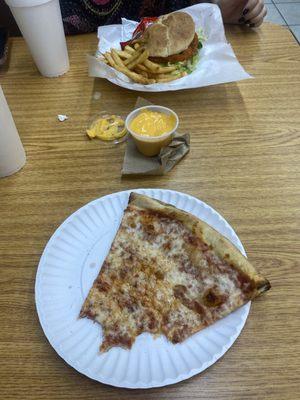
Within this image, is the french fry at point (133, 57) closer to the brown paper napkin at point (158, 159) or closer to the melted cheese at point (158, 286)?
the brown paper napkin at point (158, 159)

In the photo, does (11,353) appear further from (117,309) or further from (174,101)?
(174,101)

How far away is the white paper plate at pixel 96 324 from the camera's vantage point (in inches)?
28.2

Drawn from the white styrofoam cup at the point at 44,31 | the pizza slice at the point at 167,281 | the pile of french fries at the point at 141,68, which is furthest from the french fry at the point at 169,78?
the pizza slice at the point at 167,281

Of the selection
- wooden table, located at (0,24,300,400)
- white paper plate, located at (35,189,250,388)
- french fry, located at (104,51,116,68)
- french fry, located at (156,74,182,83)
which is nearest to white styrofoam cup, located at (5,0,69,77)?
wooden table, located at (0,24,300,400)

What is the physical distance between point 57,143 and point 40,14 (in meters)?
0.51

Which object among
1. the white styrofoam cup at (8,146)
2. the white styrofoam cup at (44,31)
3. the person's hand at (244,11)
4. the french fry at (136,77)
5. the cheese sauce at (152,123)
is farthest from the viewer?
the person's hand at (244,11)

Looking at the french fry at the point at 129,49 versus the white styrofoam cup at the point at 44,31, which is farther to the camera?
the french fry at the point at 129,49

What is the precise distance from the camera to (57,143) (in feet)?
4.21

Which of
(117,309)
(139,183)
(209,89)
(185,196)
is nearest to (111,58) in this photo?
(209,89)

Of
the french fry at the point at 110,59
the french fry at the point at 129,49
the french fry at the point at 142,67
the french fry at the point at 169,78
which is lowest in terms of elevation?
the french fry at the point at 169,78

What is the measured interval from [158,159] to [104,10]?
1097mm

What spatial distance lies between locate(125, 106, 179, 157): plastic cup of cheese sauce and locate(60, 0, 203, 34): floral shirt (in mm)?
865

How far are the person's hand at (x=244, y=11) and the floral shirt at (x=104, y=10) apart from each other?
0.25m

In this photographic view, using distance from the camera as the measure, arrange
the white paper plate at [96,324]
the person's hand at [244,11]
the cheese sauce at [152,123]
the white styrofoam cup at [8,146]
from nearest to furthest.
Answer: the white paper plate at [96,324] < the white styrofoam cup at [8,146] < the cheese sauce at [152,123] < the person's hand at [244,11]
